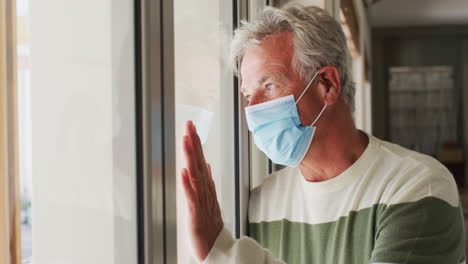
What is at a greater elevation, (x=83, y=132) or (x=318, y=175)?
(x=83, y=132)

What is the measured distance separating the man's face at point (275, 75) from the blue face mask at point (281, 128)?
0.02 m

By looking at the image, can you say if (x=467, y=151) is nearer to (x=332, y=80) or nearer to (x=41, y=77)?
(x=332, y=80)

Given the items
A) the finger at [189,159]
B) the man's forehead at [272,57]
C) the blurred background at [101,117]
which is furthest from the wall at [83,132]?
the man's forehead at [272,57]

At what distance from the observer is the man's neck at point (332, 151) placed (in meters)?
1.19

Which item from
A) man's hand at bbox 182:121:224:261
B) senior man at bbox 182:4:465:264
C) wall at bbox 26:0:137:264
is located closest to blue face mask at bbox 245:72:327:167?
senior man at bbox 182:4:465:264

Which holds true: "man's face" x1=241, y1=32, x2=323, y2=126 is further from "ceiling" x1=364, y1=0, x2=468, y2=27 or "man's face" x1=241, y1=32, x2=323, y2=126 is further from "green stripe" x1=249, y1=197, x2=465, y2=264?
"ceiling" x1=364, y1=0, x2=468, y2=27

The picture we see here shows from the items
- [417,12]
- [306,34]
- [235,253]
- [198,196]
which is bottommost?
[235,253]

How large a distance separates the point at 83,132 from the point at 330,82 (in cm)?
69

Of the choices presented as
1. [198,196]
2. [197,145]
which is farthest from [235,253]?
[197,145]

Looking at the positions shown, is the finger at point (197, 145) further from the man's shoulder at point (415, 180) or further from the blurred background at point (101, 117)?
the man's shoulder at point (415, 180)

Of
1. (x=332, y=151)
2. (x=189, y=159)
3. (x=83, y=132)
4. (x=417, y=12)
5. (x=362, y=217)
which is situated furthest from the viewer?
(x=417, y=12)

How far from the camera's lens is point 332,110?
120cm

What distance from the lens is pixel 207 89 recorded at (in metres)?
1.21

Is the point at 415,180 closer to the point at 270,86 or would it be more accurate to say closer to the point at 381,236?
the point at 381,236
